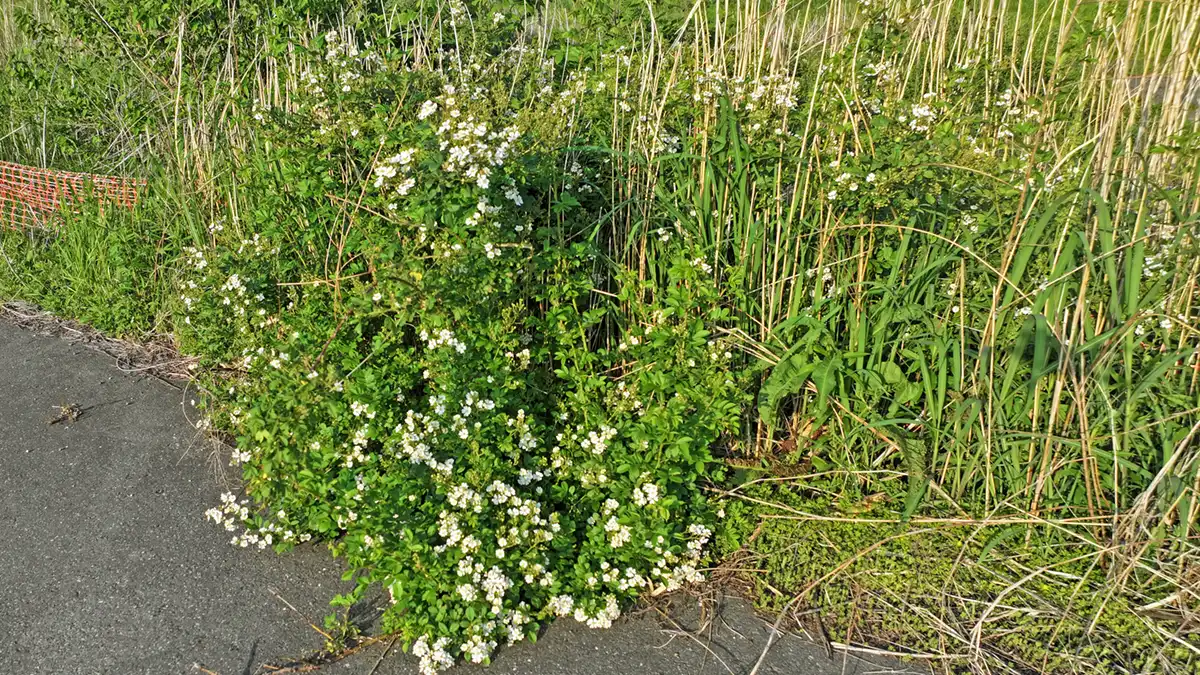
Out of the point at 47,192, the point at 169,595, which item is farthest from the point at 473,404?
the point at 47,192

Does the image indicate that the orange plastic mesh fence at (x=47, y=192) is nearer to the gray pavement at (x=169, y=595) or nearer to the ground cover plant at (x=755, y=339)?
the ground cover plant at (x=755, y=339)

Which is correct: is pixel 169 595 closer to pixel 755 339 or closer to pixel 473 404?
pixel 473 404

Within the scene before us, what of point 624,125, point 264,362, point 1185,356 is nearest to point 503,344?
point 264,362

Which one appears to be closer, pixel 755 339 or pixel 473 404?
pixel 473 404

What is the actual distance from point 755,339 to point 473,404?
1109 millimetres

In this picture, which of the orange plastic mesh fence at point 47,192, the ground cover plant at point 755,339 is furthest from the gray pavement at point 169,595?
the orange plastic mesh fence at point 47,192

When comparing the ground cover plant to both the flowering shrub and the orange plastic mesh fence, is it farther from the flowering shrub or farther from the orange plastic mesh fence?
the orange plastic mesh fence

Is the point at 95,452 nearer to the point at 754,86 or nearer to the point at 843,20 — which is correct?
the point at 754,86

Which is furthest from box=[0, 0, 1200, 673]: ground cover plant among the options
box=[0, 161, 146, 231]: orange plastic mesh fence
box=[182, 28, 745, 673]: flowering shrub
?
box=[0, 161, 146, 231]: orange plastic mesh fence

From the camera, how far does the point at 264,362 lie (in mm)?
2838

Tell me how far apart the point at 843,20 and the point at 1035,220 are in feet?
4.24

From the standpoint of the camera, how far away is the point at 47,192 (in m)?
5.04

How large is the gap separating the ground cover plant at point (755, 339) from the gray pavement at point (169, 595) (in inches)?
4.1

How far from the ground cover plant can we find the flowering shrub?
1 centimetres
